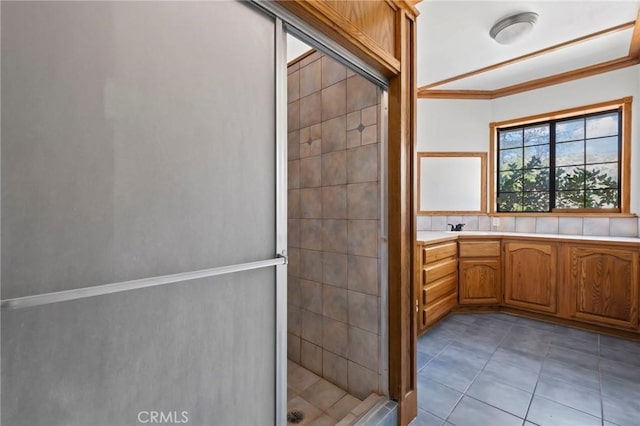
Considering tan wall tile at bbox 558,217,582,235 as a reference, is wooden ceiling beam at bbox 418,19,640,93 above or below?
above

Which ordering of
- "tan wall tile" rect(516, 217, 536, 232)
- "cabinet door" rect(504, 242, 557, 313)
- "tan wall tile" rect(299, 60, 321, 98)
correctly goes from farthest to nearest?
"tan wall tile" rect(516, 217, 536, 232)
"cabinet door" rect(504, 242, 557, 313)
"tan wall tile" rect(299, 60, 321, 98)

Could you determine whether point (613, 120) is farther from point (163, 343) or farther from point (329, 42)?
point (163, 343)

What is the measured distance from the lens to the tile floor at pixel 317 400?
161 cm

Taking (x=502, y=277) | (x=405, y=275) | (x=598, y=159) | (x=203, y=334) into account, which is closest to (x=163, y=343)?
(x=203, y=334)

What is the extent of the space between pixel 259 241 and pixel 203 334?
0.30 metres

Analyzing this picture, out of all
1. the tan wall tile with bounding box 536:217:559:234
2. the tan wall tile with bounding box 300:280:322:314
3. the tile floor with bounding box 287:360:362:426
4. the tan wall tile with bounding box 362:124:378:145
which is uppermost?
the tan wall tile with bounding box 362:124:378:145

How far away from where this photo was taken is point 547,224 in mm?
3240

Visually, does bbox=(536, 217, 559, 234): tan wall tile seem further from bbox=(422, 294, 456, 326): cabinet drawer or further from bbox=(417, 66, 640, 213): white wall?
bbox=(422, 294, 456, 326): cabinet drawer

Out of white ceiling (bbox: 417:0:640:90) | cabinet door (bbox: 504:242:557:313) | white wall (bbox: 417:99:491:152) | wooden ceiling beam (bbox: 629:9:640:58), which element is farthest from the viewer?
white wall (bbox: 417:99:491:152)

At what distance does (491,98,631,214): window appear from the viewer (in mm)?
2965

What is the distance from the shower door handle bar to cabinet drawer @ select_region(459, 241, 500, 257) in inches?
107

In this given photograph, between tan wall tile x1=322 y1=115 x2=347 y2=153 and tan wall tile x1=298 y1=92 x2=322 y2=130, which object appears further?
tan wall tile x1=298 y1=92 x2=322 y2=130

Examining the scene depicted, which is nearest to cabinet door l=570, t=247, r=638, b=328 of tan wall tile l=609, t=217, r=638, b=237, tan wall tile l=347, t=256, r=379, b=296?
tan wall tile l=609, t=217, r=638, b=237

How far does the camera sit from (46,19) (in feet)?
1.83
